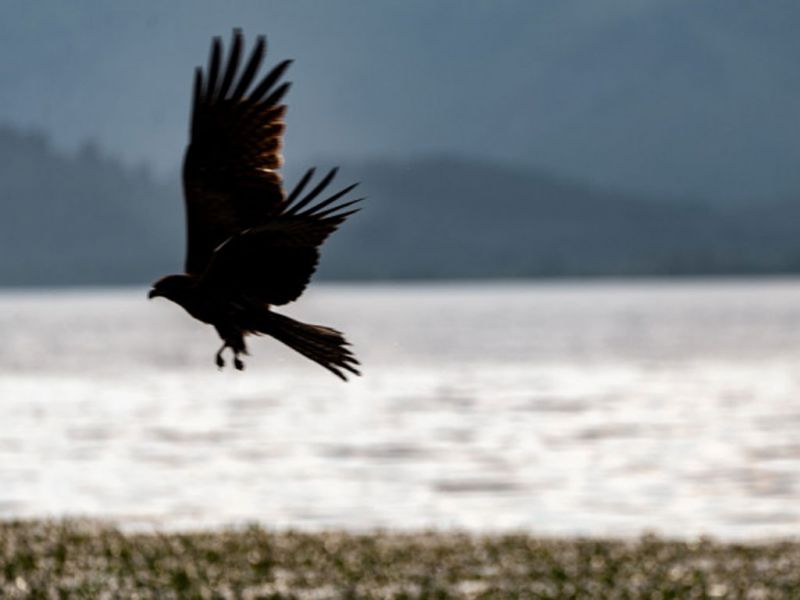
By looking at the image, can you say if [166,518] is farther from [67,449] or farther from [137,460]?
[67,449]

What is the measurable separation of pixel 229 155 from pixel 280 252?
66cm

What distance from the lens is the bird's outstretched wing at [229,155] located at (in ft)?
13.4

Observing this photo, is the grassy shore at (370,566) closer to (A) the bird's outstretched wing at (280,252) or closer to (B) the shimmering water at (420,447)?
(B) the shimmering water at (420,447)

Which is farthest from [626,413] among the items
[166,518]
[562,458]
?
[166,518]

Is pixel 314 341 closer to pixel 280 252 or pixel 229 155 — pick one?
pixel 280 252

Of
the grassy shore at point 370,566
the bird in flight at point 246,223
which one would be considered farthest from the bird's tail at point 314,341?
the grassy shore at point 370,566

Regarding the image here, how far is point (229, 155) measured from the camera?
4258mm

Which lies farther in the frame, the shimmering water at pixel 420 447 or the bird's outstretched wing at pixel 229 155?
the shimmering water at pixel 420 447

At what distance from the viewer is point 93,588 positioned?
75.0ft

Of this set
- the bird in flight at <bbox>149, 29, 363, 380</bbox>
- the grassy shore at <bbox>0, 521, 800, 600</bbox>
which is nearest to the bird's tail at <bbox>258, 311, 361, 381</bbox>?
the bird in flight at <bbox>149, 29, 363, 380</bbox>

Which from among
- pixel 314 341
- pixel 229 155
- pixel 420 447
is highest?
pixel 420 447

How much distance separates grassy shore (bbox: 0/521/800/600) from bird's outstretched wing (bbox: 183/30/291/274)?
1885 centimetres

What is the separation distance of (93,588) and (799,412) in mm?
75863

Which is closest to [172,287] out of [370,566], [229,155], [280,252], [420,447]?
[280,252]
